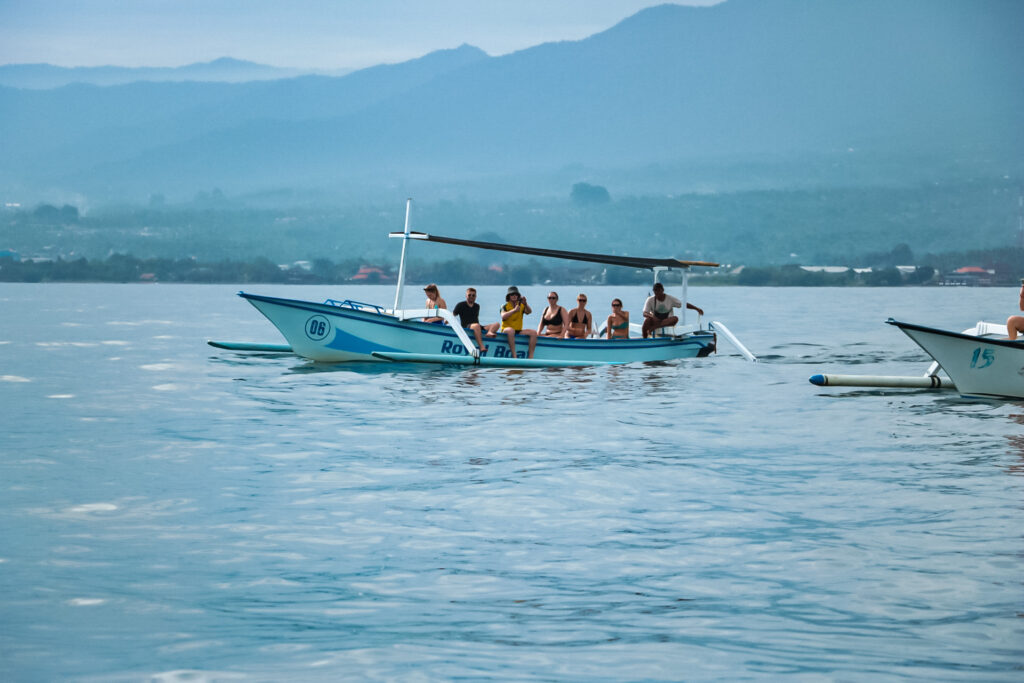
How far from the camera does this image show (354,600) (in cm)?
918

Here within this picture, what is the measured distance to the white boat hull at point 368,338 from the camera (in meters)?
27.0

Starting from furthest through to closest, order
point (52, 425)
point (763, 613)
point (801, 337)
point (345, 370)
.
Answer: point (801, 337)
point (345, 370)
point (52, 425)
point (763, 613)

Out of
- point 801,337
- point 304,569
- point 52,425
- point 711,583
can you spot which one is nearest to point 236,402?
point 52,425

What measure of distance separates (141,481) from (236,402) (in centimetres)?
940

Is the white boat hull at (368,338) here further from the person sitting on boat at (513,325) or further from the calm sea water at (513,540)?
the calm sea water at (513,540)

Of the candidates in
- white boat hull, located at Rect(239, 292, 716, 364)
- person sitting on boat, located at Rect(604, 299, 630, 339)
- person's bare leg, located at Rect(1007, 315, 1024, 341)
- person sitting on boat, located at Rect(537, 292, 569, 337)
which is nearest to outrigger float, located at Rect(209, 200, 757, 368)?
white boat hull, located at Rect(239, 292, 716, 364)

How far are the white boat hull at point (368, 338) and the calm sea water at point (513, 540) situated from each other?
370 cm

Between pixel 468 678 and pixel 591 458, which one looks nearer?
pixel 468 678

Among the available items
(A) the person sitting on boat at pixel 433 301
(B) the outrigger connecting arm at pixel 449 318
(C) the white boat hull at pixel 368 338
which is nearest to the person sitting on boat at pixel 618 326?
(C) the white boat hull at pixel 368 338

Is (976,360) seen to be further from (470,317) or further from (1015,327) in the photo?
(470,317)

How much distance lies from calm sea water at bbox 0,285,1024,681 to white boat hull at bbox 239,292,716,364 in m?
3.70

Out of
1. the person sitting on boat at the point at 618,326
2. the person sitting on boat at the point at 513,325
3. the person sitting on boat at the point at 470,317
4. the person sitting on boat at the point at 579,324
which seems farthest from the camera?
the person sitting on boat at the point at 618,326

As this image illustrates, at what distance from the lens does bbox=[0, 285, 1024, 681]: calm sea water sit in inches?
315

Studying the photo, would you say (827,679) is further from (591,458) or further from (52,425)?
(52,425)
